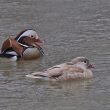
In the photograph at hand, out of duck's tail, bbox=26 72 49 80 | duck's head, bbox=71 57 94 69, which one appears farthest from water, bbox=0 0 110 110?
duck's head, bbox=71 57 94 69

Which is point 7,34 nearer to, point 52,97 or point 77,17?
point 77,17

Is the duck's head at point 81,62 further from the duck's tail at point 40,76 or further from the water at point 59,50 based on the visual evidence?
the duck's tail at point 40,76

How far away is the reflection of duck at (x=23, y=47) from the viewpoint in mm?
13688

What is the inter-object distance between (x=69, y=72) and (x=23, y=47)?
2278 millimetres

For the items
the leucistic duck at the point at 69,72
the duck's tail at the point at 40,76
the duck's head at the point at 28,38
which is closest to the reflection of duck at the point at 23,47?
the duck's head at the point at 28,38

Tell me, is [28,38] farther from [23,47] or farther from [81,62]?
[81,62]

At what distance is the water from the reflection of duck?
178 millimetres

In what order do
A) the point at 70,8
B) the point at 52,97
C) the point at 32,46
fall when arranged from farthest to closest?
the point at 70,8
the point at 32,46
the point at 52,97

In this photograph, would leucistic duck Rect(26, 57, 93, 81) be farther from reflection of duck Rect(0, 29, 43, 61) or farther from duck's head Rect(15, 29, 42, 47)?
duck's head Rect(15, 29, 42, 47)

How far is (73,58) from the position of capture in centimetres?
1322

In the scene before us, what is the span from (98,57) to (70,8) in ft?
18.1

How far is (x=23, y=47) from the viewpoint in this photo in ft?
45.8

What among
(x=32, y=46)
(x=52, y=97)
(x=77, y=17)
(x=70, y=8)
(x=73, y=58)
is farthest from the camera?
(x=70, y=8)

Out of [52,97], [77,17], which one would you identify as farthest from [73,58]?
[77,17]
